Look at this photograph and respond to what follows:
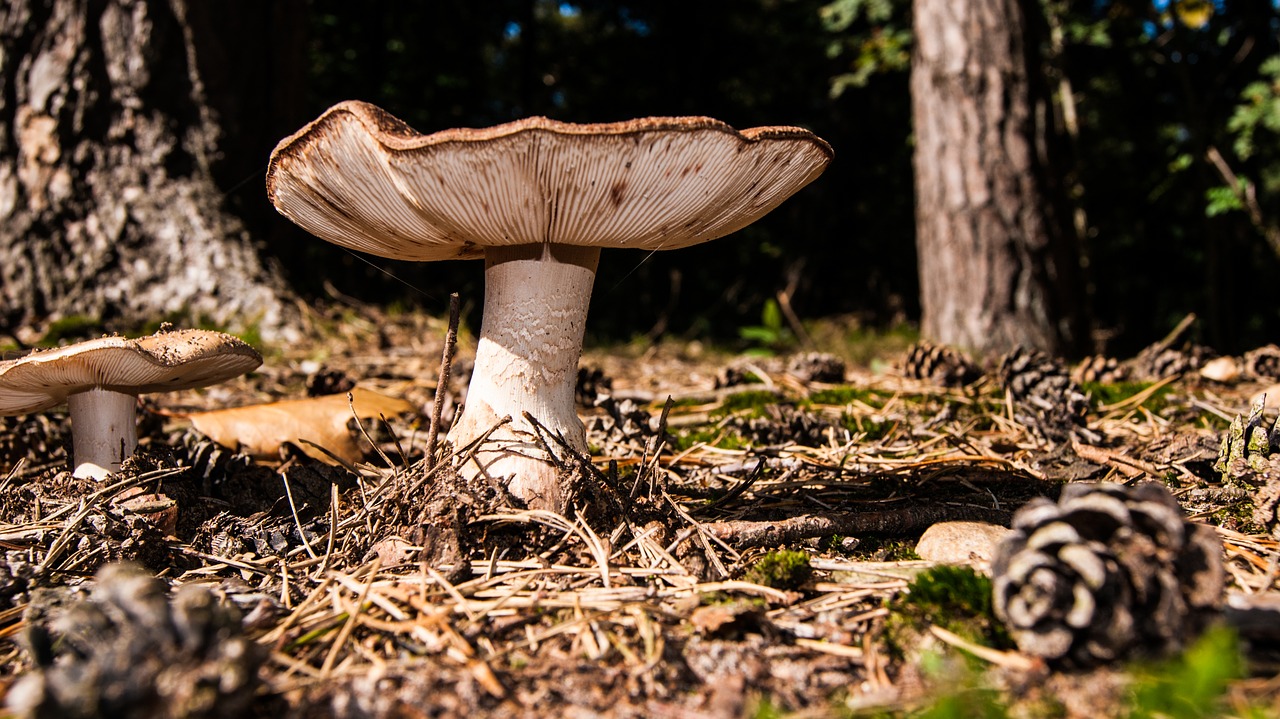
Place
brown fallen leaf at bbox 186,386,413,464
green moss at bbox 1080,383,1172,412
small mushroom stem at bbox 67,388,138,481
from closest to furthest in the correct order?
small mushroom stem at bbox 67,388,138,481 → brown fallen leaf at bbox 186,386,413,464 → green moss at bbox 1080,383,1172,412

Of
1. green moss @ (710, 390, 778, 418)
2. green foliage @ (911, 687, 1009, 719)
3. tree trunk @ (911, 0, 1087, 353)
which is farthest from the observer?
tree trunk @ (911, 0, 1087, 353)

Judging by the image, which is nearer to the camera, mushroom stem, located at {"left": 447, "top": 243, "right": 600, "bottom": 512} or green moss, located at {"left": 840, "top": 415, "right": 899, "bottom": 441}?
mushroom stem, located at {"left": 447, "top": 243, "right": 600, "bottom": 512}

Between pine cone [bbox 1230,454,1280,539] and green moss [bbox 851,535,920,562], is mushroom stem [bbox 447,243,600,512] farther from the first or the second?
pine cone [bbox 1230,454,1280,539]

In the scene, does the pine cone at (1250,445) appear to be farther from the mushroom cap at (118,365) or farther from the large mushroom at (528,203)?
the mushroom cap at (118,365)

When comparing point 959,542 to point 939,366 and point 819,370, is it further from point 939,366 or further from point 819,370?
point 819,370

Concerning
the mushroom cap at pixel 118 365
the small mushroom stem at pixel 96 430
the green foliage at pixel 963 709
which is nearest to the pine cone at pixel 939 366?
the green foliage at pixel 963 709

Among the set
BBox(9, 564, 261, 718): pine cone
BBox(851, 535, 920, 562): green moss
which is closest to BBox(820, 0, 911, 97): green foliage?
BBox(851, 535, 920, 562): green moss

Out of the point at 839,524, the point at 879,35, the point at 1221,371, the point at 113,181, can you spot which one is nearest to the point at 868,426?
the point at 839,524

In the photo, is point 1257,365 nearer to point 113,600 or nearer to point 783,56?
point 113,600
